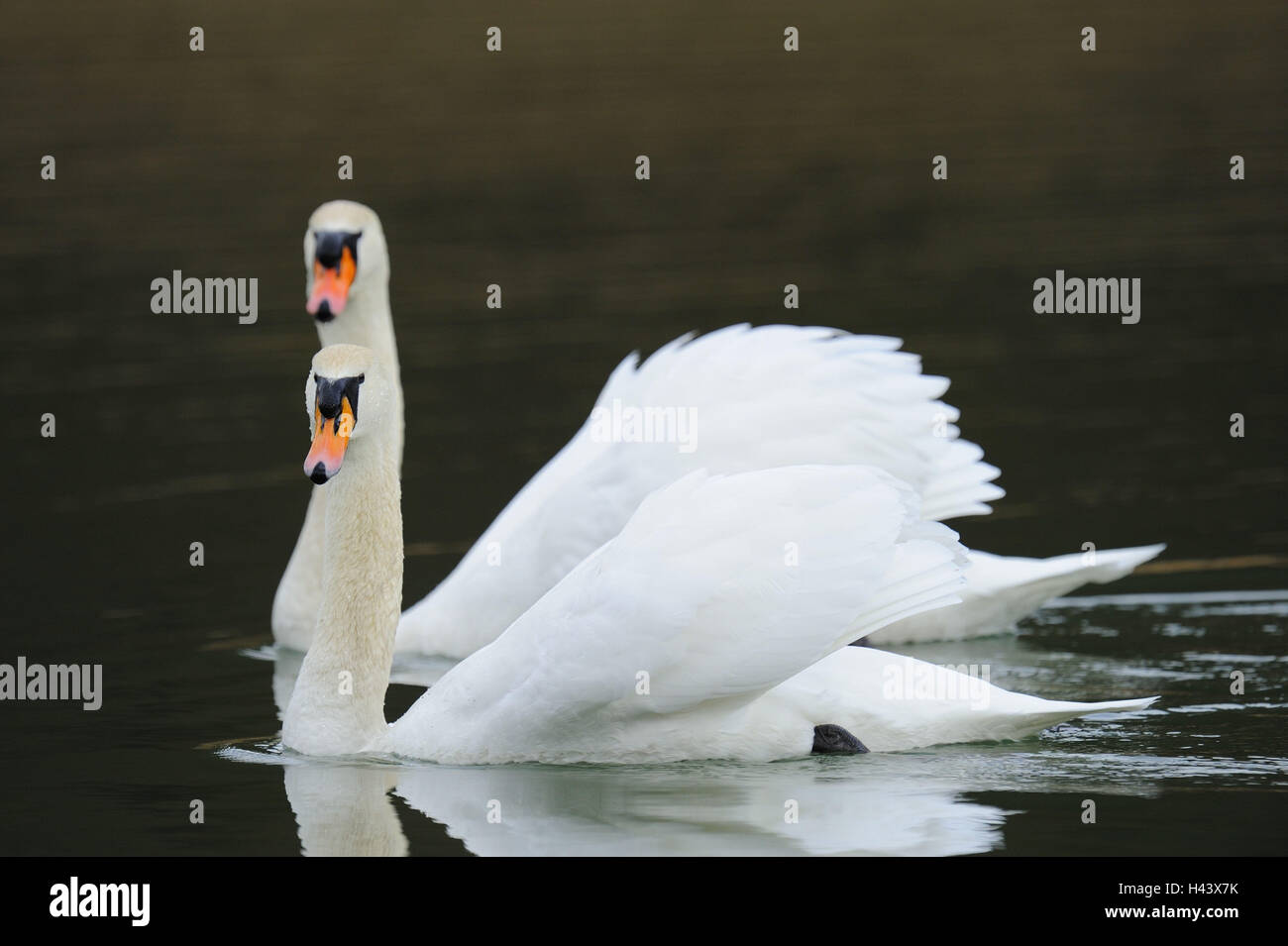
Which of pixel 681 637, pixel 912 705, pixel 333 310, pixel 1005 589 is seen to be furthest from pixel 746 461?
pixel 333 310

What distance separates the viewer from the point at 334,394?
8250 millimetres

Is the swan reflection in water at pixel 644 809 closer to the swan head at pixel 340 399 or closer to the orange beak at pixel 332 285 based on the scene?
the swan head at pixel 340 399

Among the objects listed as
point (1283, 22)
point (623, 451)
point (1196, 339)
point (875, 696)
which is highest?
point (1283, 22)

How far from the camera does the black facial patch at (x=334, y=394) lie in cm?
824

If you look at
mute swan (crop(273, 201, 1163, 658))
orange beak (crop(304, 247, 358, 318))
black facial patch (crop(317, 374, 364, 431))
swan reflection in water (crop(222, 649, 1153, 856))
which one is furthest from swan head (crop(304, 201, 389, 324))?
swan reflection in water (crop(222, 649, 1153, 856))

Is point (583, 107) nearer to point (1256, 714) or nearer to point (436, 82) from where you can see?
point (436, 82)

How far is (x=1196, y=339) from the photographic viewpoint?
1602 centimetres

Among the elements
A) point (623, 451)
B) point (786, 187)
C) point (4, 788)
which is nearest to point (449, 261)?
point (786, 187)

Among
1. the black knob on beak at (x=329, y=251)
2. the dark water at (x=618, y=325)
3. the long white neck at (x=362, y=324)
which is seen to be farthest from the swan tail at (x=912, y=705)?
the black knob on beak at (x=329, y=251)

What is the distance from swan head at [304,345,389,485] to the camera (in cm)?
820

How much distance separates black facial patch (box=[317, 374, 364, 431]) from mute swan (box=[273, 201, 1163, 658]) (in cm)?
183

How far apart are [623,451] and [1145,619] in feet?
8.19

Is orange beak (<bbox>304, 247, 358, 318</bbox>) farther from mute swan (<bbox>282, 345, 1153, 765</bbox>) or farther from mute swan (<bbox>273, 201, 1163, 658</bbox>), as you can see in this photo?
mute swan (<bbox>282, 345, 1153, 765</bbox>)

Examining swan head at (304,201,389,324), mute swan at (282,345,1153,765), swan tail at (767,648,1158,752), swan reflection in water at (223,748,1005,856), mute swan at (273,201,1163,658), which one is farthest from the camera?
swan head at (304,201,389,324)
